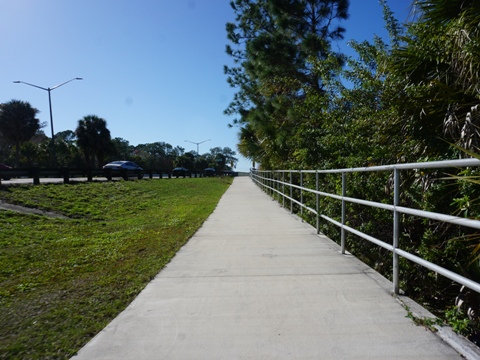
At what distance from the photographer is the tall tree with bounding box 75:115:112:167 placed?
2025 inches

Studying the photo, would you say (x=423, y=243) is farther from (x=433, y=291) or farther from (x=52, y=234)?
(x=52, y=234)

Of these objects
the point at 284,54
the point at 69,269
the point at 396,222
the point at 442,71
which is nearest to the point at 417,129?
the point at 442,71

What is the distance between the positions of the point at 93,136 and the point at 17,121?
975 cm

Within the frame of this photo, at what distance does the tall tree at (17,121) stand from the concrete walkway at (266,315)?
5381 cm

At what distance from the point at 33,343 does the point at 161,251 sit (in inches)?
139

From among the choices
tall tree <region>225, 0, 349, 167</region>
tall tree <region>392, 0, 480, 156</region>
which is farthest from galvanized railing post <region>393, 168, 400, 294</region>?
tall tree <region>225, 0, 349, 167</region>

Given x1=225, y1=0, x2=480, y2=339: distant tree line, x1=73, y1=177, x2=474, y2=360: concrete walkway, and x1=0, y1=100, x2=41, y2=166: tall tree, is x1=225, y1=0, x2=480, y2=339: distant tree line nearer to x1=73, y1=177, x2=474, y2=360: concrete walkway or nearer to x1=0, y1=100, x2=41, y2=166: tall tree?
x1=73, y1=177, x2=474, y2=360: concrete walkway

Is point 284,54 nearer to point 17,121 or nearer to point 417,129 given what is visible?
point 417,129

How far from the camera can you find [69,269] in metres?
5.96

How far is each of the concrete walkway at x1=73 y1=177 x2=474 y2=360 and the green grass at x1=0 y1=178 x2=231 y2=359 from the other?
0.27 m

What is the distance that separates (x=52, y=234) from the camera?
9.38 m

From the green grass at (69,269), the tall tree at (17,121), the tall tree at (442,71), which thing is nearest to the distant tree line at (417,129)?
the tall tree at (442,71)

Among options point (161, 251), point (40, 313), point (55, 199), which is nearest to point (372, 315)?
point (40, 313)

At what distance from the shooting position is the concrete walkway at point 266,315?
310 centimetres
